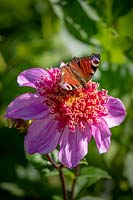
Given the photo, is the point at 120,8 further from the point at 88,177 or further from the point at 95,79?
the point at 88,177

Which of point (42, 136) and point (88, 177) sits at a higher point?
point (42, 136)

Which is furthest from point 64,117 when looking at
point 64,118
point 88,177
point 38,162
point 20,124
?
point 88,177

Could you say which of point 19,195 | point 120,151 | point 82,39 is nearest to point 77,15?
point 82,39

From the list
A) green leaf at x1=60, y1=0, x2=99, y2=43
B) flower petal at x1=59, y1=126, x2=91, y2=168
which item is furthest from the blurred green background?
flower petal at x1=59, y1=126, x2=91, y2=168

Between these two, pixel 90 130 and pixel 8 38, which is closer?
pixel 90 130

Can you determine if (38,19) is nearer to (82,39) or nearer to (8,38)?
(8,38)

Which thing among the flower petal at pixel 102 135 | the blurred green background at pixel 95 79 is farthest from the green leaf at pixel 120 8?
the flower petal at pixel 102 135
